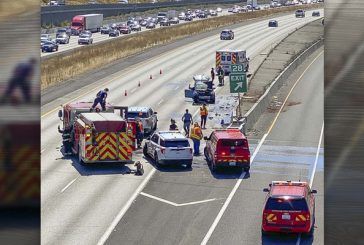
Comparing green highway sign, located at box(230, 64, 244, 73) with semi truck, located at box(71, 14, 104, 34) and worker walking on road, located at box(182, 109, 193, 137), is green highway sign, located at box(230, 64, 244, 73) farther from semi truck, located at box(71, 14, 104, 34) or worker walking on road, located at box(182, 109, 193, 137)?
semi truck, located at box(71, 14, 104, 34)

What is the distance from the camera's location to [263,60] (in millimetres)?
88062

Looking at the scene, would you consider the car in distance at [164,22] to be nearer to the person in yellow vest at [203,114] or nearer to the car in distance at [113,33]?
the car in distance at [113,33]

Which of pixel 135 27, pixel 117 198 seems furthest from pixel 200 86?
pixel 135 27

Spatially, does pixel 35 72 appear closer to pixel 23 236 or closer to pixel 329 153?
pixel 23 236

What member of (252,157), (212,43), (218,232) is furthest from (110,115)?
(212,43)

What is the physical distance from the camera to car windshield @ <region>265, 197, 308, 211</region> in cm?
2803

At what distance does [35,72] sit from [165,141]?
26.8m

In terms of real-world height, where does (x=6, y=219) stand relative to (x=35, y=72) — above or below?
below

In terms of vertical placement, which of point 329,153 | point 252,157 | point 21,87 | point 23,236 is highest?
point 21,87

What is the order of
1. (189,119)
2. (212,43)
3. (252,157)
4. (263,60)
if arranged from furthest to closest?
(212,43), (263,60), (189,119), (252,157)

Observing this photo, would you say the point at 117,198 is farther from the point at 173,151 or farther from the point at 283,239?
the point at 283,239

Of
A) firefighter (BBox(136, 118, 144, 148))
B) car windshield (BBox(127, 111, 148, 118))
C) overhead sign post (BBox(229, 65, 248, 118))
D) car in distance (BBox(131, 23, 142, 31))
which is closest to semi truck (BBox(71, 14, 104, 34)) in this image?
car in distance (BBox(131, 23, 142, 31))

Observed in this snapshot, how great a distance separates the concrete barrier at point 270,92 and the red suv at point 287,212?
72.9ft

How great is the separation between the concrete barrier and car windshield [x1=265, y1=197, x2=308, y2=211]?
74.0 ft
